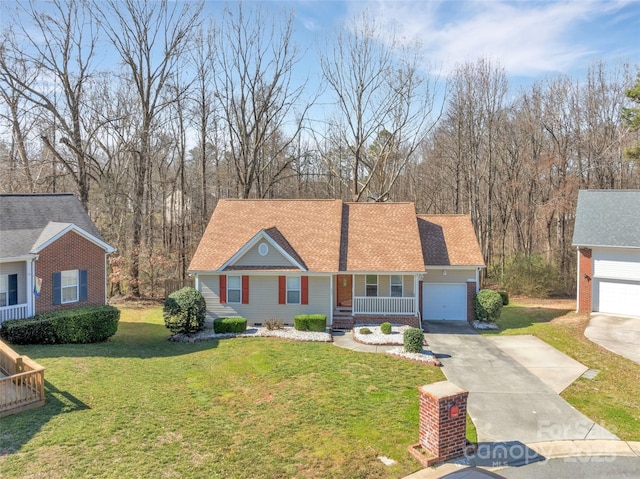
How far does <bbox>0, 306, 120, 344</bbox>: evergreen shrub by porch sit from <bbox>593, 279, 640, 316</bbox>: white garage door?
925 inches

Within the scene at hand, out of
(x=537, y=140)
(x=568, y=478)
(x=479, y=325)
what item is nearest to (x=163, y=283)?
(x=479, y=325)

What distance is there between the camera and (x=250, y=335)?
17.8 metres

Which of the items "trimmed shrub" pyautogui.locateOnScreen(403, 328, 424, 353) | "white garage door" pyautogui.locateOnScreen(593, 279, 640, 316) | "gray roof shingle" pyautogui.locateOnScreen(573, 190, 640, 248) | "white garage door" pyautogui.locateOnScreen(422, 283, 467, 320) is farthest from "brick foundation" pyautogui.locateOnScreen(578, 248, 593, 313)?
"trimmed shrub" pyautogui.locateOnScreen(403, 328, 424, 353)

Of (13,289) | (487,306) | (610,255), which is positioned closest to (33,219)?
Result: (13,289)

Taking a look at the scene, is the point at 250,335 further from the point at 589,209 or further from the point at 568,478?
the point at 589,209

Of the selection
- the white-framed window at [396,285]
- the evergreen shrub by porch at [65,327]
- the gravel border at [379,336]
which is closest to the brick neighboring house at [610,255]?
the white-framed window at [396,285]

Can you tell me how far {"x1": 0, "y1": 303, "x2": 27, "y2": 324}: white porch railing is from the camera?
50.5ft

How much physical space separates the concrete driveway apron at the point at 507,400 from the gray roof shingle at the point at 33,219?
52.8ft

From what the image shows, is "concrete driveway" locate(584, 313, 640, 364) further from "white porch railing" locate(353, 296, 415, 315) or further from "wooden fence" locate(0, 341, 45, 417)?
"wooden fence" locate(0, 341, 45, 417)

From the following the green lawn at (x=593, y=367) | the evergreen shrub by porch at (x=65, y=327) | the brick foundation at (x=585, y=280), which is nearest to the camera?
the green lawn at (x=593, y=367)

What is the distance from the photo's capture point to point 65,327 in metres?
16.0

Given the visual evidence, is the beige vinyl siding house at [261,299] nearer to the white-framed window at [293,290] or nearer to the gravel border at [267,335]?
the white-framed window at [293,290]

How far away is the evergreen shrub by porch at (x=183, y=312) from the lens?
18.0 m

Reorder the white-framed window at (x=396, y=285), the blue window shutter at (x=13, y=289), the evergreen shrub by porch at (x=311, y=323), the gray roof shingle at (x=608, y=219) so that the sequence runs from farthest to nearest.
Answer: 1. the gray roof shingle at (x=608, y=219)
2. the white-framed window at (x=396, y=285)
3. the evergreen shrub by porch at (x=311, y=323)
4. the blue window shutter at (x=13, y=289)
